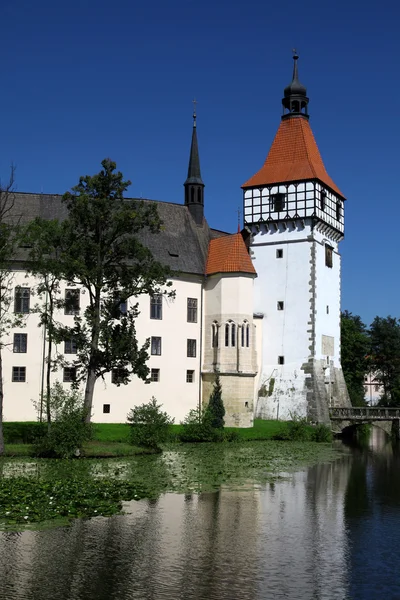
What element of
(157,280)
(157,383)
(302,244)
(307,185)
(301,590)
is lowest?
(301,590)

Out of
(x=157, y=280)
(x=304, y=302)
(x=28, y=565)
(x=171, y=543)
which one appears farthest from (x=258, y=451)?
(x=28, y=565)

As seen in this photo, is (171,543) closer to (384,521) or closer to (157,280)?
(384,521)

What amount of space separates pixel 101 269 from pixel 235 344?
17.1 meters

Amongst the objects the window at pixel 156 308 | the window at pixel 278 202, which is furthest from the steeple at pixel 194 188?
the window at pixel 156 308

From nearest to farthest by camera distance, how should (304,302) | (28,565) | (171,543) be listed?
(28,565)
(171,543)
(304,302)

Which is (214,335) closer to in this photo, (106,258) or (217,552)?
(106,258)

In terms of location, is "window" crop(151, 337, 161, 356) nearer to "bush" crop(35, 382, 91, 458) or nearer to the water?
"bush" crop(35, 382, 91, 458)

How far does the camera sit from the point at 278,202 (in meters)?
53.4

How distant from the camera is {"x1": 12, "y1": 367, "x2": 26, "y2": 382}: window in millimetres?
45188

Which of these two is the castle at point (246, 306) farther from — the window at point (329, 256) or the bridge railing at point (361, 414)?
the bridge railing at point (361, 414)

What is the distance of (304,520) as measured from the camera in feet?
64.8

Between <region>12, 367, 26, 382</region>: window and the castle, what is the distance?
0.06m

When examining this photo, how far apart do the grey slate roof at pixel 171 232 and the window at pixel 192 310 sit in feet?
6.41

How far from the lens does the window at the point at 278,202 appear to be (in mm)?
53250
